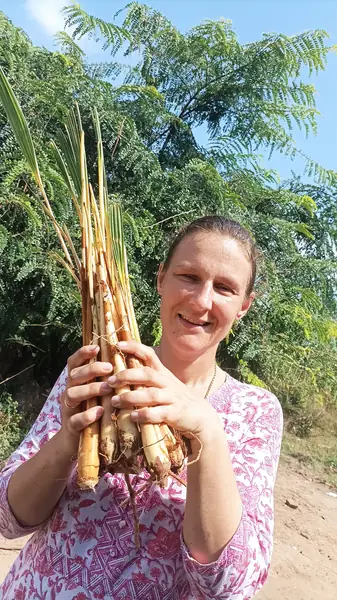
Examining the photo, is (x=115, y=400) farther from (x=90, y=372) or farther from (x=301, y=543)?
(x=301, y=543)

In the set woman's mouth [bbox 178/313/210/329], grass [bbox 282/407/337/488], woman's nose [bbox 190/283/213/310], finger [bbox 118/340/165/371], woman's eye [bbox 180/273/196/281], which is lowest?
grass [bbox 282/407/337/488]

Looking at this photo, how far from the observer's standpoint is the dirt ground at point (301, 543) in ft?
9.55

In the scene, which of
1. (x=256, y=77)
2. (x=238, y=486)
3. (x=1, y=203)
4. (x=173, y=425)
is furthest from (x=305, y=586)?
(x=256, y=77)

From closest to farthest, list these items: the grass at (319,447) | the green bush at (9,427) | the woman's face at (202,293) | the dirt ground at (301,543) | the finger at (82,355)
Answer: the finger at (82,355)
the woman's face at (202,293)
the dirt ground at (301,543)
the green bush at (9,427)
the grass at (319,447)

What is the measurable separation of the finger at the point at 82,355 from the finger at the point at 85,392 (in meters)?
0.06

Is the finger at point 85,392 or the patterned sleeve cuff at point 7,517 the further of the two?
the patterned sleeve cuff at point 7,517

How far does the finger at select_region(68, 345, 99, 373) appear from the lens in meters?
0.93

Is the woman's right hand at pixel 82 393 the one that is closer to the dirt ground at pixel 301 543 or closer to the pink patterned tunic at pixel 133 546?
the pink patterned tunic at pixel 133 546

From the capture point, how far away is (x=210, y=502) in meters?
0.90

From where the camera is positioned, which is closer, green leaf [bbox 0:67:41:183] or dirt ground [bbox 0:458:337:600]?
green leaf [bbox 0:67:41:183]

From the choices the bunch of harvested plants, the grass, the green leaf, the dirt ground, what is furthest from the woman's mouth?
the grass

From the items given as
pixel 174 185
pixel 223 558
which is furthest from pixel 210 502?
pixel 174 185

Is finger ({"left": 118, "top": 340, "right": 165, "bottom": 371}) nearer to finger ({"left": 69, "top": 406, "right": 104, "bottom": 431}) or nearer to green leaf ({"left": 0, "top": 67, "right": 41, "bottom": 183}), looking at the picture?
finger ({"left": 69, "top": 406, "right": 104, "bottom": 431})

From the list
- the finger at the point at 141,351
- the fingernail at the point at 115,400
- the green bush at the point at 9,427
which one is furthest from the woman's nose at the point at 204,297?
the green bush at the point at 9,427
